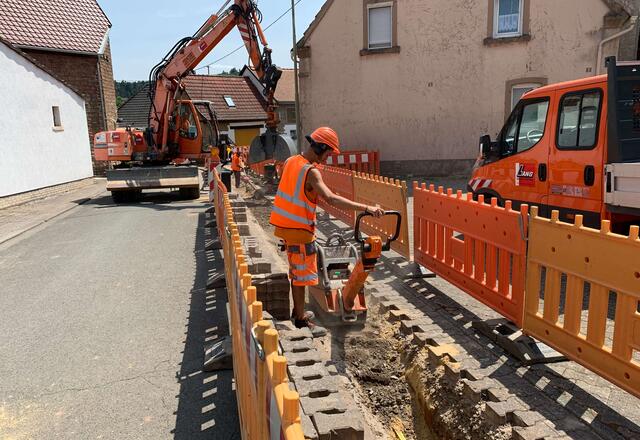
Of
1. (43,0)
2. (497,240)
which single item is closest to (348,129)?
(497,240)

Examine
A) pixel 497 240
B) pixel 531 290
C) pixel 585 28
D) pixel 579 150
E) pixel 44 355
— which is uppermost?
pixel 585 28

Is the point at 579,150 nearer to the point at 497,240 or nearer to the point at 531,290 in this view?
the point at 497,240

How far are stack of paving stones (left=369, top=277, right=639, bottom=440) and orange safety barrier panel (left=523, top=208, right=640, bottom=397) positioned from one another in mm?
378

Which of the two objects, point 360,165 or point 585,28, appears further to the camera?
point 360,165

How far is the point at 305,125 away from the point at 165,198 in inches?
225

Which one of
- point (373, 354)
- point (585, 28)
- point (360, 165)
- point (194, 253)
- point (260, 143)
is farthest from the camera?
point (360, 165)

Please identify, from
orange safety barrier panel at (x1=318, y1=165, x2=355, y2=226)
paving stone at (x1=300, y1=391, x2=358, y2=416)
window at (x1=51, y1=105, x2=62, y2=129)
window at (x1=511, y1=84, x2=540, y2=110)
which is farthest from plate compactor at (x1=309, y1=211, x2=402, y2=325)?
window at (x1=51, y1=105, x2=62, y2=129)

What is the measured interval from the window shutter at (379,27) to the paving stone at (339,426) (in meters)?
16.1

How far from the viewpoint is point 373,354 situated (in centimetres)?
469

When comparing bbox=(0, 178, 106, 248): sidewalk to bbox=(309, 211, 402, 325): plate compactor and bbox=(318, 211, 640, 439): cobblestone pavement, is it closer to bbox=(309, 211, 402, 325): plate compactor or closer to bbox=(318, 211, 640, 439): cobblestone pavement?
bbox=(309, 211, 402, 325): plate compactor

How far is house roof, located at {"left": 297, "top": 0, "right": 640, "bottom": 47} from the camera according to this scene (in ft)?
50.4

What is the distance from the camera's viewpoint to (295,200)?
183 inches

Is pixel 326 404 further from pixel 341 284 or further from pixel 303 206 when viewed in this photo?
pixel 341 284

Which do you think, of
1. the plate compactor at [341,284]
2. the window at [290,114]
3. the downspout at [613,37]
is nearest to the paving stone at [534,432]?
the plate compactor at [341,284]
